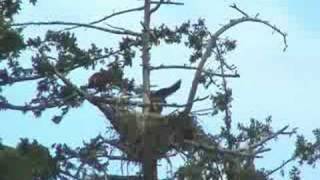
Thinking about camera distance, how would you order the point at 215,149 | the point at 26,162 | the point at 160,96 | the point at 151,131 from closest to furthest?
1. the point at 26,162
2. the point at 151,131
3. the point at 160,96
4. the point at 215,149

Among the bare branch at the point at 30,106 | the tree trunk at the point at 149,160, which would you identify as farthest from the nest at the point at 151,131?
the bare branch at the point at 30,106

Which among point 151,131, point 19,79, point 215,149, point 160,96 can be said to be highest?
point 19,79

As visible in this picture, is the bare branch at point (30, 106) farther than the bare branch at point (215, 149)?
Yes

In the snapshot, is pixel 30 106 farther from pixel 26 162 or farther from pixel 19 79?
pixel 26 162

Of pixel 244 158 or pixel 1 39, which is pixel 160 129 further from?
pixel 1 39

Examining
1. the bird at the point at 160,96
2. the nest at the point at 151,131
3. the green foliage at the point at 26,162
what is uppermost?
the bird at the point at 160,96

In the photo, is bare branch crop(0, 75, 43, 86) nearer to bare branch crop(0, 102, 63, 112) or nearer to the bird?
bare branch crop(0, 102, 63, 112)

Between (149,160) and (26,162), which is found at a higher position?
(149,160)

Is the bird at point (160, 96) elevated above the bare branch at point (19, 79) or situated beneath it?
situated beneath

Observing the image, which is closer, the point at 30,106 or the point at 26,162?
the point at 26,162

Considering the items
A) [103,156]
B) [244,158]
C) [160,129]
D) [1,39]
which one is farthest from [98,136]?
[1,39]

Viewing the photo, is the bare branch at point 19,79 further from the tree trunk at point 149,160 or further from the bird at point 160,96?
the tree trunk at point 149,160

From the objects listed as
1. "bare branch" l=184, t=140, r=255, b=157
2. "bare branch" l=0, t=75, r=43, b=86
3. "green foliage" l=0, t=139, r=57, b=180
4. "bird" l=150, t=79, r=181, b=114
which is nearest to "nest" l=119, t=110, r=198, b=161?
"bird" l=150, t=79, r=181, b=114

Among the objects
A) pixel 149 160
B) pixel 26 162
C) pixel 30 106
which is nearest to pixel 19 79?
pixel 30 106
